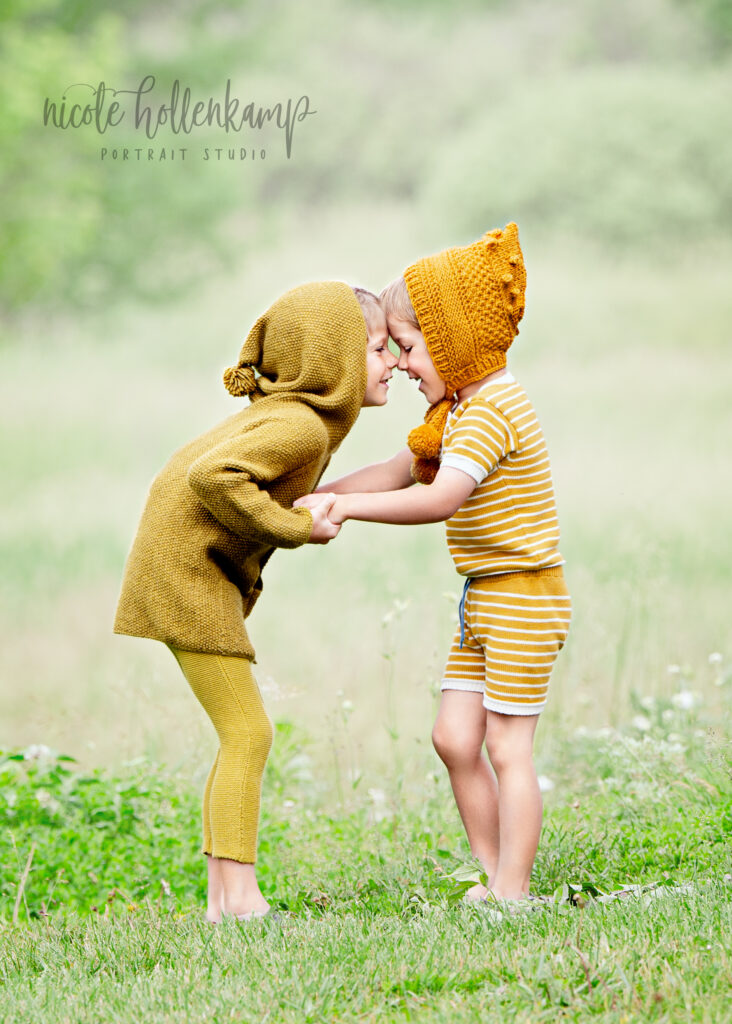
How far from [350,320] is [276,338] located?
0.22 metres

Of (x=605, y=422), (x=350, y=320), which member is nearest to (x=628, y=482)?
(x=605, y=422)

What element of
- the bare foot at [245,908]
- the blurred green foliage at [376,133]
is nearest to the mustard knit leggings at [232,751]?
the bare foot at [245,908]

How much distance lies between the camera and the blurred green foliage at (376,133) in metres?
10.6

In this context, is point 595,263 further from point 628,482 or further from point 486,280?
point 486,280

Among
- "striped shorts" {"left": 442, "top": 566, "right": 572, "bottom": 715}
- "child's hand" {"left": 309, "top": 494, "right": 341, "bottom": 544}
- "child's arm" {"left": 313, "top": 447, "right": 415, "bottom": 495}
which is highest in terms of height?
"child's arm" {"left": 313, "top": 447, "right": 415, "bottom": 495}

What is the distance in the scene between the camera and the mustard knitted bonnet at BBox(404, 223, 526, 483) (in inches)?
123

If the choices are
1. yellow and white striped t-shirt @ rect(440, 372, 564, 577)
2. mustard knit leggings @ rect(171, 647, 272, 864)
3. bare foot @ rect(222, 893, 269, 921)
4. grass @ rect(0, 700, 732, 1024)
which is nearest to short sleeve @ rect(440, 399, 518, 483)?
yellow and white striped t-shirt @ rect(440, 372, 564, 577)

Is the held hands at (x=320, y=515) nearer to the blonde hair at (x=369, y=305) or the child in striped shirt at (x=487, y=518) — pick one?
the child in striped shirt at (x=487, y=518)

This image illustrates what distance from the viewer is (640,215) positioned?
12.2 m

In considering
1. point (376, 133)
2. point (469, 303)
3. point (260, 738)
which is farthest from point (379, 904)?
point (376, 133)

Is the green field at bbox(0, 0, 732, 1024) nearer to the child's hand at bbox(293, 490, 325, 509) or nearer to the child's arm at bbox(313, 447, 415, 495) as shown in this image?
the child's arm at bbox(313, 447, 415, 495)

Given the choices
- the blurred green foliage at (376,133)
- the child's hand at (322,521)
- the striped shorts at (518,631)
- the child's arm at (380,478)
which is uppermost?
the blurred green foliage at (376,133)

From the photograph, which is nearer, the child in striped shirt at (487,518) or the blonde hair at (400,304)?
the child in striped shirt at (487,518)

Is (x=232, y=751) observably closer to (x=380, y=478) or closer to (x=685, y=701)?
(x=380, y=478)
